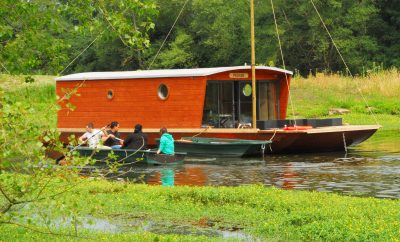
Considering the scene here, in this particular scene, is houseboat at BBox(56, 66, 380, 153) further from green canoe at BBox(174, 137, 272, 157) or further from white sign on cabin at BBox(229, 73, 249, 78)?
green canoe at BBox(174, 137, 272, 157)

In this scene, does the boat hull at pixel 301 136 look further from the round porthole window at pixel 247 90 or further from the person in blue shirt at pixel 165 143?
the person in blue shirt at pixel 165 143

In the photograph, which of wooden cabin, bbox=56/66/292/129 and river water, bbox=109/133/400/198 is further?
wooden cabin, bbox=56/66/292/129

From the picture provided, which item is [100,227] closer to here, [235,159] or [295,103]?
[235,159]

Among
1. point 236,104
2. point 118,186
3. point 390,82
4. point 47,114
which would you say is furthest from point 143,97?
point 47,114

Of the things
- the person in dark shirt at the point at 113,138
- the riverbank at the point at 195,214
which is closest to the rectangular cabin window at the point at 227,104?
the person in dark shirt at the point at 113,138

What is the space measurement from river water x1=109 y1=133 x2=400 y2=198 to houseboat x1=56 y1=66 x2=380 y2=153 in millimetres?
733

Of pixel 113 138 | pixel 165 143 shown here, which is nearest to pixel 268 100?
pixel 113 138

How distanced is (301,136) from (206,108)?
4.62 m

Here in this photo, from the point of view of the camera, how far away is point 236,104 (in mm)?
29516

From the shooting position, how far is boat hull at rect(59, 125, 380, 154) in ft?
84.9

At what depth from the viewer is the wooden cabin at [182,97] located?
28.4 meters

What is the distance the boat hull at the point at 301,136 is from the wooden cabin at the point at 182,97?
1.00 meters

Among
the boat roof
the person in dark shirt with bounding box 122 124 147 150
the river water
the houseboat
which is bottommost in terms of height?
the river water

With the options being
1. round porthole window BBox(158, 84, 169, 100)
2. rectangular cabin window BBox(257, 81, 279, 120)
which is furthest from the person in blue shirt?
rectangular cabin window BBox(257, 81, 279, 120)
